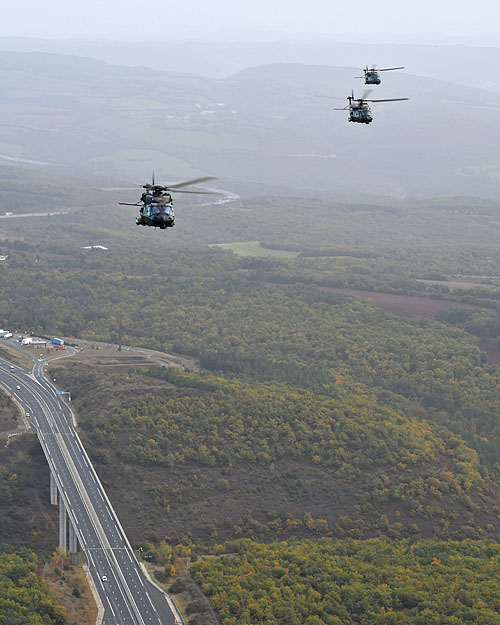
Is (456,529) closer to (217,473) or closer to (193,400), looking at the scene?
(217,473)

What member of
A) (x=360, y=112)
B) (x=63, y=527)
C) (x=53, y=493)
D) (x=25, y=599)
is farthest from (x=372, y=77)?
(x=25, y=599)

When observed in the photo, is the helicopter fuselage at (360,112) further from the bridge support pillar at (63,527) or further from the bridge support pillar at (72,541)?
the bridge support pillar at (63,527)

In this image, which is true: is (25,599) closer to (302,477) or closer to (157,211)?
(157,211)

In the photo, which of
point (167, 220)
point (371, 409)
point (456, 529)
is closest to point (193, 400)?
point (371, 409)

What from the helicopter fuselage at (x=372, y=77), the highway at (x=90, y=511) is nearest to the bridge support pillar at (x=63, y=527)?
the highway at (x=90, y=511)

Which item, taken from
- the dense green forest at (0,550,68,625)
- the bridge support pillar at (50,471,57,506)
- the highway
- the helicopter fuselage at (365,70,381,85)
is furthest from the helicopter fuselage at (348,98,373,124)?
the dense green forest at (0,550,68,625)
